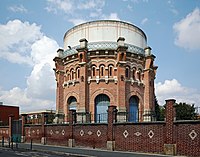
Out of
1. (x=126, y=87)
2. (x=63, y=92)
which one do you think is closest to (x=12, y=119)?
(x=63, y=92)

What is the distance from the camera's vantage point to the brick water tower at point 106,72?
32.0m

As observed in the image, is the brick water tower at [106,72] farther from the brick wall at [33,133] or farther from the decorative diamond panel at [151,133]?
the decorative diamond panel at [151,133]

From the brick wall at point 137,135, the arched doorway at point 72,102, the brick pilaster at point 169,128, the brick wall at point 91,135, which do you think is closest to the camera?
the brick wall at point 137,135

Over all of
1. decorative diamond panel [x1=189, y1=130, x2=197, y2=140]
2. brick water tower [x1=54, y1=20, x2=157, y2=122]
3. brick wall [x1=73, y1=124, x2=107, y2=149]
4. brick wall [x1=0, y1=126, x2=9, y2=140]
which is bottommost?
brick wall [x1=0, y1=126, x2=9, y2=140]

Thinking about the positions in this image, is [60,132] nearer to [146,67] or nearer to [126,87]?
[126,87]

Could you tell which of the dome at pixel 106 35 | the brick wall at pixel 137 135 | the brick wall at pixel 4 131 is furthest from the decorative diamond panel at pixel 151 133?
the brick wall at pixel 4 131

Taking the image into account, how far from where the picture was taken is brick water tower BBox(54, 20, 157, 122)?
3203 cm

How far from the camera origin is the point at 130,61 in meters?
33.5

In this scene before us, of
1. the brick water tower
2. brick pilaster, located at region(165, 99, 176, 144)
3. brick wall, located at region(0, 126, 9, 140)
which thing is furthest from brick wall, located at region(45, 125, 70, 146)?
brick pilaster, located at region(165, 99, 176, 144)

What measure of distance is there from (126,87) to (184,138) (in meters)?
15.6

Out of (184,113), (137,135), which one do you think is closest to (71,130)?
(137,135)

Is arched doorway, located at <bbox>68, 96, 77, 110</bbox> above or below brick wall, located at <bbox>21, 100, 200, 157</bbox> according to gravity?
above

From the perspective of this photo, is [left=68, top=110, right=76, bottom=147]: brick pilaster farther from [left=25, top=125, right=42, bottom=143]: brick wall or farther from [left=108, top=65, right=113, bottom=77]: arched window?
[left=108, top=65, right=113, bottom=77]: arched window

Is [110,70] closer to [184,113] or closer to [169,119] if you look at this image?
[184,113]
